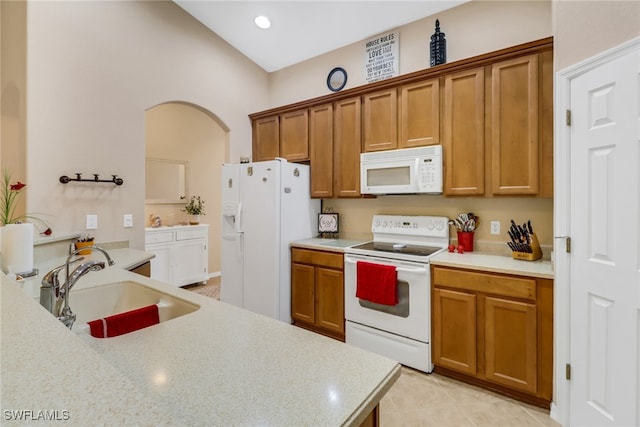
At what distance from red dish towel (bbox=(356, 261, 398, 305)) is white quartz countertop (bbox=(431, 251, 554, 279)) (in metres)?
0.34

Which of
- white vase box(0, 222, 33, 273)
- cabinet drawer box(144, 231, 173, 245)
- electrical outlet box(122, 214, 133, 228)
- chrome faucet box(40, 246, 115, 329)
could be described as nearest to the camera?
chrome faucet box(40, 246, 115, 329)

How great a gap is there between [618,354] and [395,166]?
1838 mm

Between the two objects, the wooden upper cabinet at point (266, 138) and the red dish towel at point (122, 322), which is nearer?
the red dish towel at point (122, 322)

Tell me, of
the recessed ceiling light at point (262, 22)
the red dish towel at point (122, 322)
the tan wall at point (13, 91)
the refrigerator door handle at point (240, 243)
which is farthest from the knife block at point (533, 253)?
the tan wall at point (13, 91)

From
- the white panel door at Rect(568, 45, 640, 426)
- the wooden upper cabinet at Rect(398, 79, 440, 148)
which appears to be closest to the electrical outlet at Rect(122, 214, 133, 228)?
the wooden upper cabinet at Rect(398, 79, 440, 148)

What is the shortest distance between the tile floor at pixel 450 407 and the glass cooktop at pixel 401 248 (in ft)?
3.11

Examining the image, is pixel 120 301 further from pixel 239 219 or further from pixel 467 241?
pixel 467 241

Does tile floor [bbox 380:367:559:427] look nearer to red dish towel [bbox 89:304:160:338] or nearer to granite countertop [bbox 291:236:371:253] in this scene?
granite countertop [bbox 291:236:371:253]

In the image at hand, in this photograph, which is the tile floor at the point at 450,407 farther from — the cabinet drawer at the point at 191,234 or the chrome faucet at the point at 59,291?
the cabinet drawer at the point at 191,234

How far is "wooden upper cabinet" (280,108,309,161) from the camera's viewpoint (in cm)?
340

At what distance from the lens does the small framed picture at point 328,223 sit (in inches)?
137

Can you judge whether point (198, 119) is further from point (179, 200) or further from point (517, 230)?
point (517, 230)

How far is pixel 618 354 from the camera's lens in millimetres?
1469

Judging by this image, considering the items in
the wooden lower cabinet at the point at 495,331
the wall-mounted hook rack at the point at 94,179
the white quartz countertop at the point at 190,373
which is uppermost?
the wall-mounted hook rack at the point at 94,179
